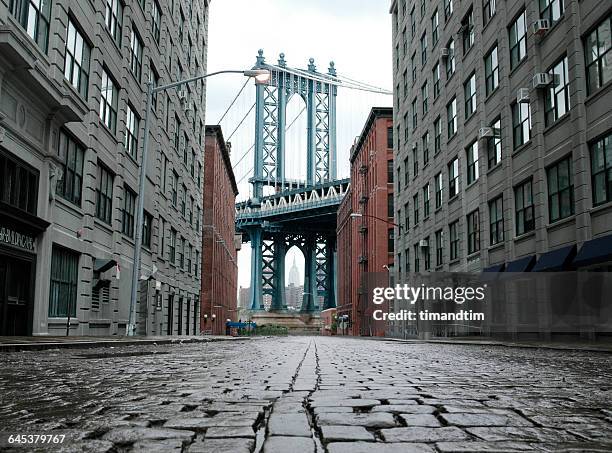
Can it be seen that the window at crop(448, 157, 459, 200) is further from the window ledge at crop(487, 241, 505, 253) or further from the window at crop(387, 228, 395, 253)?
the window at crop(387, 228, 395, 253)

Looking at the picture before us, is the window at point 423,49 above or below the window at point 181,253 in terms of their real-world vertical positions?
above

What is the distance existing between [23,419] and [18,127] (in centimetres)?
1422

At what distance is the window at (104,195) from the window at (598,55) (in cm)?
1685

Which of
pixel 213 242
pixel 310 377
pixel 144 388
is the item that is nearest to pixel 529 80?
pixel 310 377

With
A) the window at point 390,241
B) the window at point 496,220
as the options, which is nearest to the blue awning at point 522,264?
the window at point 496,220

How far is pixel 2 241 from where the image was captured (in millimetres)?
15117

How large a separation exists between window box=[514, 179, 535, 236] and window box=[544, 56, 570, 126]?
2.92 meters

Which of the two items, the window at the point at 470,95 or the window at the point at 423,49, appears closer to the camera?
the window at the point at 470,95

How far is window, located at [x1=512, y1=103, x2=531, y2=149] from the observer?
25.5 metres

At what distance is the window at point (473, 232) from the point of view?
102 feet

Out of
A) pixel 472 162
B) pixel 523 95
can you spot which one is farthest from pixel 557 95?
pixel 472 162

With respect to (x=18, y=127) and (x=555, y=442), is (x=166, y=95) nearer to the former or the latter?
(x=18, y=127)

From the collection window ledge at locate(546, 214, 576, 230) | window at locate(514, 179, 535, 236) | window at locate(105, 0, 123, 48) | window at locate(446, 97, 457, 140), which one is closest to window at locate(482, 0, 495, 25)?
window at locate(446, 97, 457, 140)

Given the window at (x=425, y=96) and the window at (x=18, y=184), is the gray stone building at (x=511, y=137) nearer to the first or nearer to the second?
the window at (x=425, y=96)
